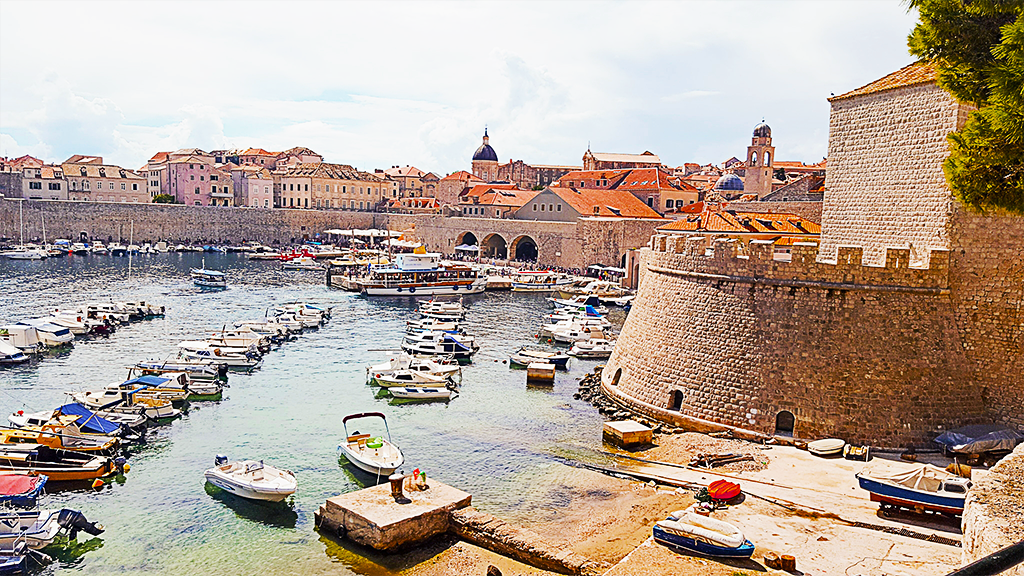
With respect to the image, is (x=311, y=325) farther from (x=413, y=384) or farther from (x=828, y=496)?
(x=828, y=496)

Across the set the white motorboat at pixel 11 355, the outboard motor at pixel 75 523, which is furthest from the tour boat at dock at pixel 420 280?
the outboard motor at pixel 75 523

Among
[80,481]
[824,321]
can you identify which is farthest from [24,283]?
[824,321]

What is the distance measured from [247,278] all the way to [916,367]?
173 ft

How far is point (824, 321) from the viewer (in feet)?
57.9

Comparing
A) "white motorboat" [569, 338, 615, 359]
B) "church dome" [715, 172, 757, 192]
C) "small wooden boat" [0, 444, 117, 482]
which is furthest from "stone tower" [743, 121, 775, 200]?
"small wooden boat" [0, 444, 117, 482]

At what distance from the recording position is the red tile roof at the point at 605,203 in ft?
222

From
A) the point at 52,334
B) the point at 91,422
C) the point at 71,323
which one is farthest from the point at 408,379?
the point at 71,323

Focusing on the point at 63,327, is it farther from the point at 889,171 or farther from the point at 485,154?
the point at 485,154

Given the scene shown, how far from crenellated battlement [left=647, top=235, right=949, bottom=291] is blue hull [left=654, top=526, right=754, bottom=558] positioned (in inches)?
286

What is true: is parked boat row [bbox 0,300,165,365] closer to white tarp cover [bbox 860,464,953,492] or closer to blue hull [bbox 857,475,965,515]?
blue hull [bbox 857,475,965,515]

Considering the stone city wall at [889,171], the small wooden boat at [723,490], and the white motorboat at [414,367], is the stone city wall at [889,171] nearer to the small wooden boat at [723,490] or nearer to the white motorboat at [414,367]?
the small wooden boat at [723,490]

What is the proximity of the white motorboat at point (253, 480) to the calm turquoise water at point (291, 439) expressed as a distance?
0.93ft

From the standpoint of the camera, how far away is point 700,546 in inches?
504

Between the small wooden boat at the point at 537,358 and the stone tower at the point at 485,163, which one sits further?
the stone tower at the point at 485,163
